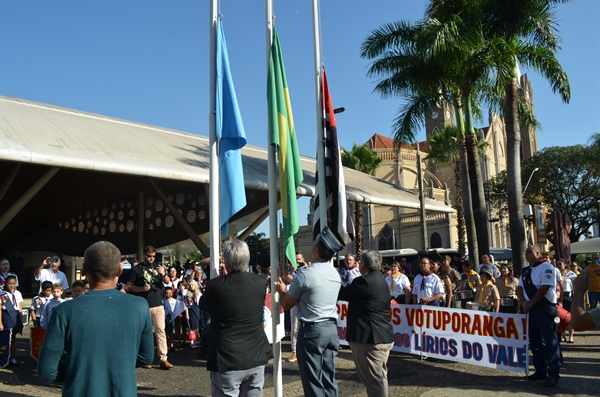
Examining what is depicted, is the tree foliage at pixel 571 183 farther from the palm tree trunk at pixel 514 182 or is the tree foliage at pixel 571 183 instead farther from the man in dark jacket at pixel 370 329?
the man in dark jacket at pixel 370 329

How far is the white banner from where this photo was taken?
329 inches

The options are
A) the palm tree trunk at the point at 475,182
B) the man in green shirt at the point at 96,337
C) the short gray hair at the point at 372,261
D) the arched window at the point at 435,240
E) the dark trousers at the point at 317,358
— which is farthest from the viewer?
the arched window at the point at 435,240

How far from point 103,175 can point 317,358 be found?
26.7m

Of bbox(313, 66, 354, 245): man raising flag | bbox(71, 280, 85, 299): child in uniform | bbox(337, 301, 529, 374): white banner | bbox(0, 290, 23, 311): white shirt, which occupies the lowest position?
bbox(337, 301, 529, 374): white banner

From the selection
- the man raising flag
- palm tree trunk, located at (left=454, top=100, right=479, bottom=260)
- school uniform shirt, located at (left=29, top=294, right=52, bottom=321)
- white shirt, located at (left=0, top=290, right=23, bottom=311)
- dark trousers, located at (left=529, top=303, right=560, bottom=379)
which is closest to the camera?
dark trousers, located at (left=529, top=303, right=560, bottom=379)

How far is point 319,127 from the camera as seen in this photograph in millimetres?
7992

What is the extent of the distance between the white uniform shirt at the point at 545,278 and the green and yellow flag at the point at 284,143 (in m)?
3.46

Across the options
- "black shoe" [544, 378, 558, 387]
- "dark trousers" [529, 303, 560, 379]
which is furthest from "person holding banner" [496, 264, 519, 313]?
"black shoe" [544, 378, 558, 387]

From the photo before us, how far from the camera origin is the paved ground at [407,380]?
743 cm

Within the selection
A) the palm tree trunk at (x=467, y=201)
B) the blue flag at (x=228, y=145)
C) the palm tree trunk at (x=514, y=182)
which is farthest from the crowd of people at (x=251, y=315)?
the palm tree trunk at (x=467, y=201)

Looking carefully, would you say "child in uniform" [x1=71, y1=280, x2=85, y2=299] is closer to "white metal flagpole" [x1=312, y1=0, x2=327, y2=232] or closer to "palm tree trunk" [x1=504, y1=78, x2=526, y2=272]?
"white metal flagpole" [x1=312, y1=0, x2=327, y2=232]

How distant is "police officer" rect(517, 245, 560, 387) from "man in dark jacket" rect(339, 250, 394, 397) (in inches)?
113

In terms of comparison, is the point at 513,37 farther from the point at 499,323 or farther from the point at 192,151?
the point at 499,323

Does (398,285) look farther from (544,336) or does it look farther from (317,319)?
(317,319)
